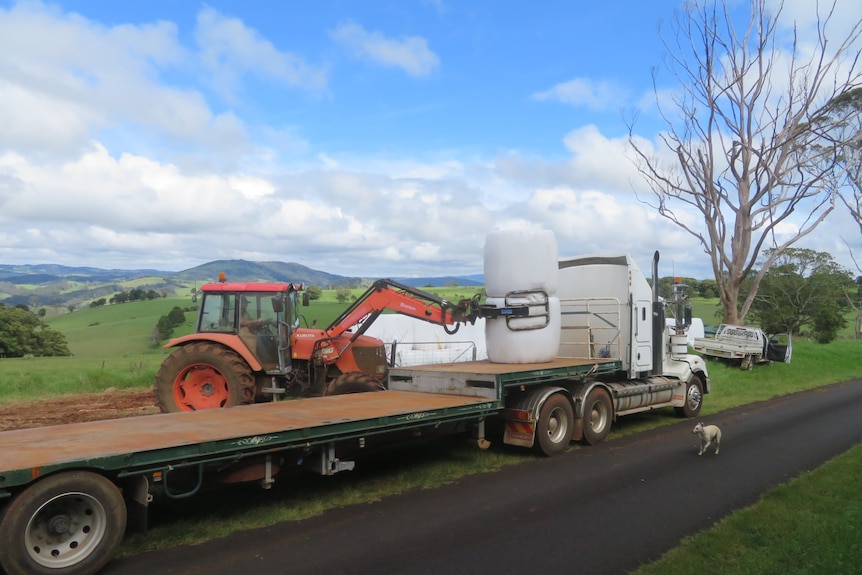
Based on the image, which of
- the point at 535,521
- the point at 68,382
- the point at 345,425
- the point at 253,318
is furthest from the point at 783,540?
the point at 68,382

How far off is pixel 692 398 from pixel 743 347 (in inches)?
483

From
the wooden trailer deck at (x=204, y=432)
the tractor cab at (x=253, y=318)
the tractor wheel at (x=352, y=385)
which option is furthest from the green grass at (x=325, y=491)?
the tractor cab at (x=253, y=318)

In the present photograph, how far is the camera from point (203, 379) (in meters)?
11.2

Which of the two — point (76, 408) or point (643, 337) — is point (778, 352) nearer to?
point (643, 337)

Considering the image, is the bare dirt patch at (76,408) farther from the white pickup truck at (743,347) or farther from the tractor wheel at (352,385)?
the white pickup truck at (743,347)

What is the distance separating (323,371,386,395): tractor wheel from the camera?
35.6 ft

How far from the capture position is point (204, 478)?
5.96 m

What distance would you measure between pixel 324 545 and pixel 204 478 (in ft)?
4.38

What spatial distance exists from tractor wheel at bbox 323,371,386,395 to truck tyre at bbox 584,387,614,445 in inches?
142

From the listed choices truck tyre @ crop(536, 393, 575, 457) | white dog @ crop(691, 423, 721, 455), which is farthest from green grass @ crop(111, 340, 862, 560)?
white dog @ crop(691, 423, 721, 455)

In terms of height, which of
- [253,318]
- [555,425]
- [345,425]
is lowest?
[555,425]

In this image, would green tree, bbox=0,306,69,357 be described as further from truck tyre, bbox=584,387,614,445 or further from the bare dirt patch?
truck tyre, bbox=584,387,614,445

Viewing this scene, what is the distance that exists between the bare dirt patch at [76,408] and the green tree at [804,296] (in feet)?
158

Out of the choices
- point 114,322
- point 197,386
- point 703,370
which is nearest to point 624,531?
point 197,386
